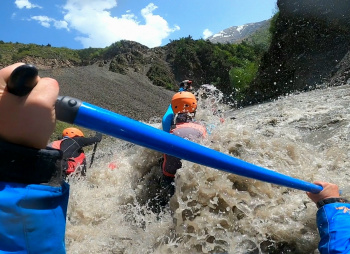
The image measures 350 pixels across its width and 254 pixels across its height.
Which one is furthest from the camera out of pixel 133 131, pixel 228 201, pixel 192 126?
pixel 192 126

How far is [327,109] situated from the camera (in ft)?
16.4

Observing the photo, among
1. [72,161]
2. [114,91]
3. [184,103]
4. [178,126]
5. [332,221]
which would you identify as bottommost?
[72,161]

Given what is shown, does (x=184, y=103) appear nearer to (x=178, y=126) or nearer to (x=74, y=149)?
(x=178, y=126)

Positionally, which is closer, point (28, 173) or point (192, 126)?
point (28, 173)

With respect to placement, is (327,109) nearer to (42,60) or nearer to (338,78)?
(338,78)

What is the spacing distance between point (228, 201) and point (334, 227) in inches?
54.1

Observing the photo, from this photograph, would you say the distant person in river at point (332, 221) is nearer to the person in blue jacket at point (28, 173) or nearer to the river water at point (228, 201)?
the river water at point (228, 201)

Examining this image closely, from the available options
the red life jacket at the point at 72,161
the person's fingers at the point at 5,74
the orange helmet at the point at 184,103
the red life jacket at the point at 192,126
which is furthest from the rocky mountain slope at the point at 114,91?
the person's fingers at the point at 5,74

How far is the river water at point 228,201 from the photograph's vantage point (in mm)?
2637

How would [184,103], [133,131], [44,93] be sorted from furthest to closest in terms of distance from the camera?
[184,103] → [133,131] → [44,93]

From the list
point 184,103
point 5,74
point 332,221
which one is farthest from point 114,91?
point 5,74

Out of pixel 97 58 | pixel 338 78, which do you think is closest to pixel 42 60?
pixel 97 58

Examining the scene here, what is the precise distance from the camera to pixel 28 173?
851mm

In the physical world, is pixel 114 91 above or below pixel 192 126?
above
